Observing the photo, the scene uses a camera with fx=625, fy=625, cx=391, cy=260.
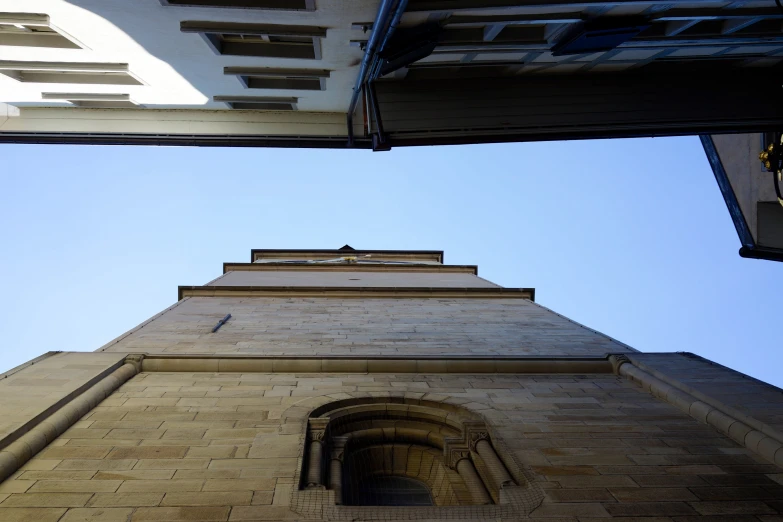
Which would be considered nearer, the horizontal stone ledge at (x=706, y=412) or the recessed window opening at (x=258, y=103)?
the horizontal stone ledge at (x=706, y=412)

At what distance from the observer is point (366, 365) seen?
1070cm

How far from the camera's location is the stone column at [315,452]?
705 cm

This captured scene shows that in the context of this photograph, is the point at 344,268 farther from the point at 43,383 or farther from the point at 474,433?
the point at 474,433

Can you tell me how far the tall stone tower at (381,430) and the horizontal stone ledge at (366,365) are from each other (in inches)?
1.1

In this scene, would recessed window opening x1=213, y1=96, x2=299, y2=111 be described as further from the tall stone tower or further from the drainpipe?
the tall stone tower

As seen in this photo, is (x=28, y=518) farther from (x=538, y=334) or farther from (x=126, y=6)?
(x=538, y=334)

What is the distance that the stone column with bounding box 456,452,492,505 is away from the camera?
723 cm

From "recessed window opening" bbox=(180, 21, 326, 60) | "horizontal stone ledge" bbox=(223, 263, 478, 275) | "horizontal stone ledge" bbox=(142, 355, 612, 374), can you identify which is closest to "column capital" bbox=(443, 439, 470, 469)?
"horizontal stone ledge" bbox=(142, 355, 612, 374)

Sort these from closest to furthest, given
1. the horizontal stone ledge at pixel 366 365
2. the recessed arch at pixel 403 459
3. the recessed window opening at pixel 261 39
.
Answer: the recessed arch at pixel 403 459 → the recessed window opening at pixel 261 39 → the horizontal stone ledge at pixel 366 365

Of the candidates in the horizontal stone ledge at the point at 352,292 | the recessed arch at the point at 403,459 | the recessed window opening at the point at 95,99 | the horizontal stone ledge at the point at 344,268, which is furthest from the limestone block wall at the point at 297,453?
the horizontal stone ledge at the point at 344,268

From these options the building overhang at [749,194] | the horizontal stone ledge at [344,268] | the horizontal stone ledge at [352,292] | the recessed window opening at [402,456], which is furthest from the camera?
the horizontal stone ledge at [344,268]

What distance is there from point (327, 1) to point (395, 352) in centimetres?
608

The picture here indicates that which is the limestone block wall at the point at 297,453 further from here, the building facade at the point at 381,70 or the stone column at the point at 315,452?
the building facade at the point at 381,70

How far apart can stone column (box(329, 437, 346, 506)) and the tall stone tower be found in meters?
0.03
